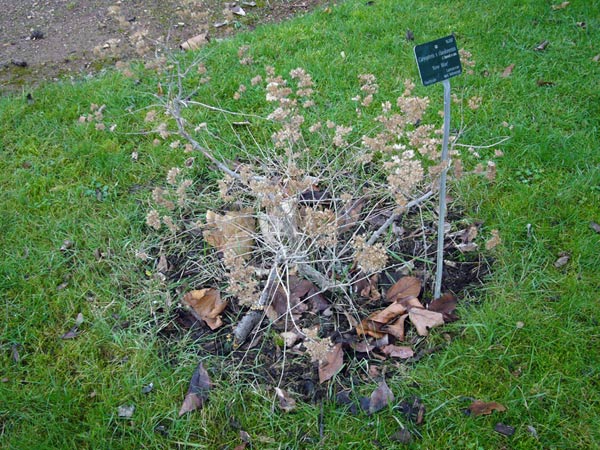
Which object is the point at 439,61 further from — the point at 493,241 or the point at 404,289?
the point at 404,289

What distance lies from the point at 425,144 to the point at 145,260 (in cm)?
173

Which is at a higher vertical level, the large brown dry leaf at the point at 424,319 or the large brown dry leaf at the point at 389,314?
the large brown dry leaf at the point at 389,314

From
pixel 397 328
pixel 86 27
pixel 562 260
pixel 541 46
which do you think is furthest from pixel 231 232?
pixel 86 27

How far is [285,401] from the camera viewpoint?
2.32 meters

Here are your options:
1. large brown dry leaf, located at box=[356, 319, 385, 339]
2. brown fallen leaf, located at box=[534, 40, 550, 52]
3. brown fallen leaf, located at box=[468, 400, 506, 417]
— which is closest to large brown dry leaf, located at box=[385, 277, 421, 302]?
large brown dry leaf, located at box=[356, 319, 385, 339]

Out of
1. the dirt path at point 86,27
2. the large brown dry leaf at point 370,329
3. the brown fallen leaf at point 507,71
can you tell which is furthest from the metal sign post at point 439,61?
the dirt path at point 86,27

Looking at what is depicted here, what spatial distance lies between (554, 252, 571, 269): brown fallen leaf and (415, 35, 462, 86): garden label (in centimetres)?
129

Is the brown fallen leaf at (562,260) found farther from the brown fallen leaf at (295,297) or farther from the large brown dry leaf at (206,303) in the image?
the large brown dry leaf at (206,303)

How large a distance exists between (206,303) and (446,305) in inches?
48.7

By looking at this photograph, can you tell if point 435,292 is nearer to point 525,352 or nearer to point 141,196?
point 525,352

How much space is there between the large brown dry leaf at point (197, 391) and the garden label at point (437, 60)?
1631 millimetres

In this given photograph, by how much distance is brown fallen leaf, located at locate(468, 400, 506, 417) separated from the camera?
7.19 feet

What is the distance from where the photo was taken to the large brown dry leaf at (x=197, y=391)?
2336 mm

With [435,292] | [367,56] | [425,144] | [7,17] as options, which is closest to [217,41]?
[367,56]
